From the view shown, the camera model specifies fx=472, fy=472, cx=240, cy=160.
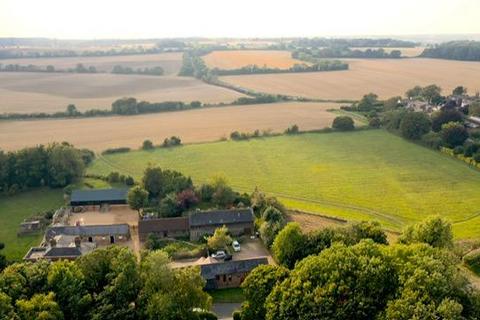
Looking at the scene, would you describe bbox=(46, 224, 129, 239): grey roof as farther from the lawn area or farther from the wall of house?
the wall of house

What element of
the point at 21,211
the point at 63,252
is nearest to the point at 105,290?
the point at 63,252

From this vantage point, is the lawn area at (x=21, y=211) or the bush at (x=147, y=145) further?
the bush at (x=147, y=145)

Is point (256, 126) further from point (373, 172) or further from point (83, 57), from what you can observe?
point (83, 57)

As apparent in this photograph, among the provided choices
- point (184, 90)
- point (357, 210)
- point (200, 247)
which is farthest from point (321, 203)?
point (184, 90)

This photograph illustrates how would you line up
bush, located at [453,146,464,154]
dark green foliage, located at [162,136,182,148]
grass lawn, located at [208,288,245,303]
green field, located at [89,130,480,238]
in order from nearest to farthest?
1. grass lawn, located at [208,288,245,303]
2. green field, located at [89,130,480,238]
3. bush, located at [453,146,464,154]
4. dark green foliage, located at [162,136,182,148]

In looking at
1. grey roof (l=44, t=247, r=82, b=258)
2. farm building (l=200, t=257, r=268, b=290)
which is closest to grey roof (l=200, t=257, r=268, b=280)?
farm building (l=200, t=257, r=268, b=290)

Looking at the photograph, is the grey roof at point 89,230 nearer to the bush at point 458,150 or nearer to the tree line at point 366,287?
the tree line at point 366,287

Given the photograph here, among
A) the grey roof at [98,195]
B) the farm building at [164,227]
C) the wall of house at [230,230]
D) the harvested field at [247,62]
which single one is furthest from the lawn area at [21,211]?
the harvested field at [247,62]
